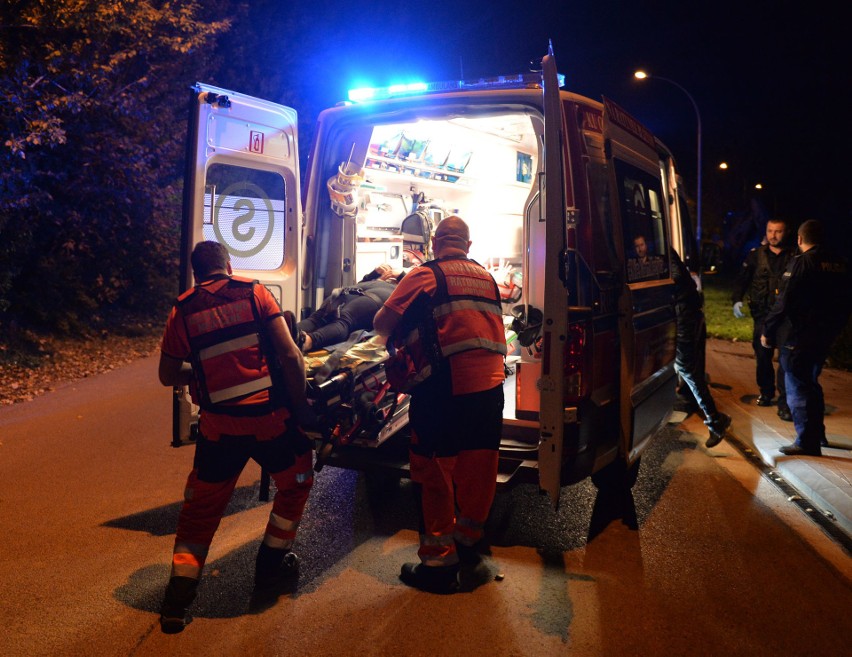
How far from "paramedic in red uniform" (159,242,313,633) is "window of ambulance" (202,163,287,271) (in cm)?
116

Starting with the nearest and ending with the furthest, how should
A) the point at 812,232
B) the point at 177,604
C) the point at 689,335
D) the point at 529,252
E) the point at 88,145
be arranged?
the point at 177,604 → the point at 529,252 → the point at 689,335 → the point at 812,232 → the point at 88,145

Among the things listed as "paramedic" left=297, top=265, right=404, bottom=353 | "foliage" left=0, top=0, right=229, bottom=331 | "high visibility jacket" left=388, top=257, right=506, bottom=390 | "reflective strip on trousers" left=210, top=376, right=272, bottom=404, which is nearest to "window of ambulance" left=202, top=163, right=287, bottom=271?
"paramedic" left=297, top=265, right=404, bottom=353

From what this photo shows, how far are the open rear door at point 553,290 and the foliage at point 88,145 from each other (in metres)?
8.25

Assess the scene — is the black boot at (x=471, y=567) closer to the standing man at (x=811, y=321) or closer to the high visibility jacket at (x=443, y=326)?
the high visibility jacket at (x=443, y=326)

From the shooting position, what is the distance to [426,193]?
322 inches

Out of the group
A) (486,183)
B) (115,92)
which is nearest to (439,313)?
(486,183)

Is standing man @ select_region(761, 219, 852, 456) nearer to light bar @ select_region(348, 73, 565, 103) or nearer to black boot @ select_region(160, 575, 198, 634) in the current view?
light bar @ select_region(348, 73, 565, 103)

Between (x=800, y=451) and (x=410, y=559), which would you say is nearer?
(x=410, y=559)

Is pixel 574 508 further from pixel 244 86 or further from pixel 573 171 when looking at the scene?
pixel 244 86

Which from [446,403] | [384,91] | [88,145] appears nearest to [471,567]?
[446,403]

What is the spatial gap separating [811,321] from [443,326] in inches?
149

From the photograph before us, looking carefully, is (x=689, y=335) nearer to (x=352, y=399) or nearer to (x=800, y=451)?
(x=800, y=451)

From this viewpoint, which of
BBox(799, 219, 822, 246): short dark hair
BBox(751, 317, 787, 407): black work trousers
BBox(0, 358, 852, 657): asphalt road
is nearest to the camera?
BBox(0, 358, 852, 657): asphalt road

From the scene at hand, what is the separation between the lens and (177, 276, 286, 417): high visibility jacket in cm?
336
